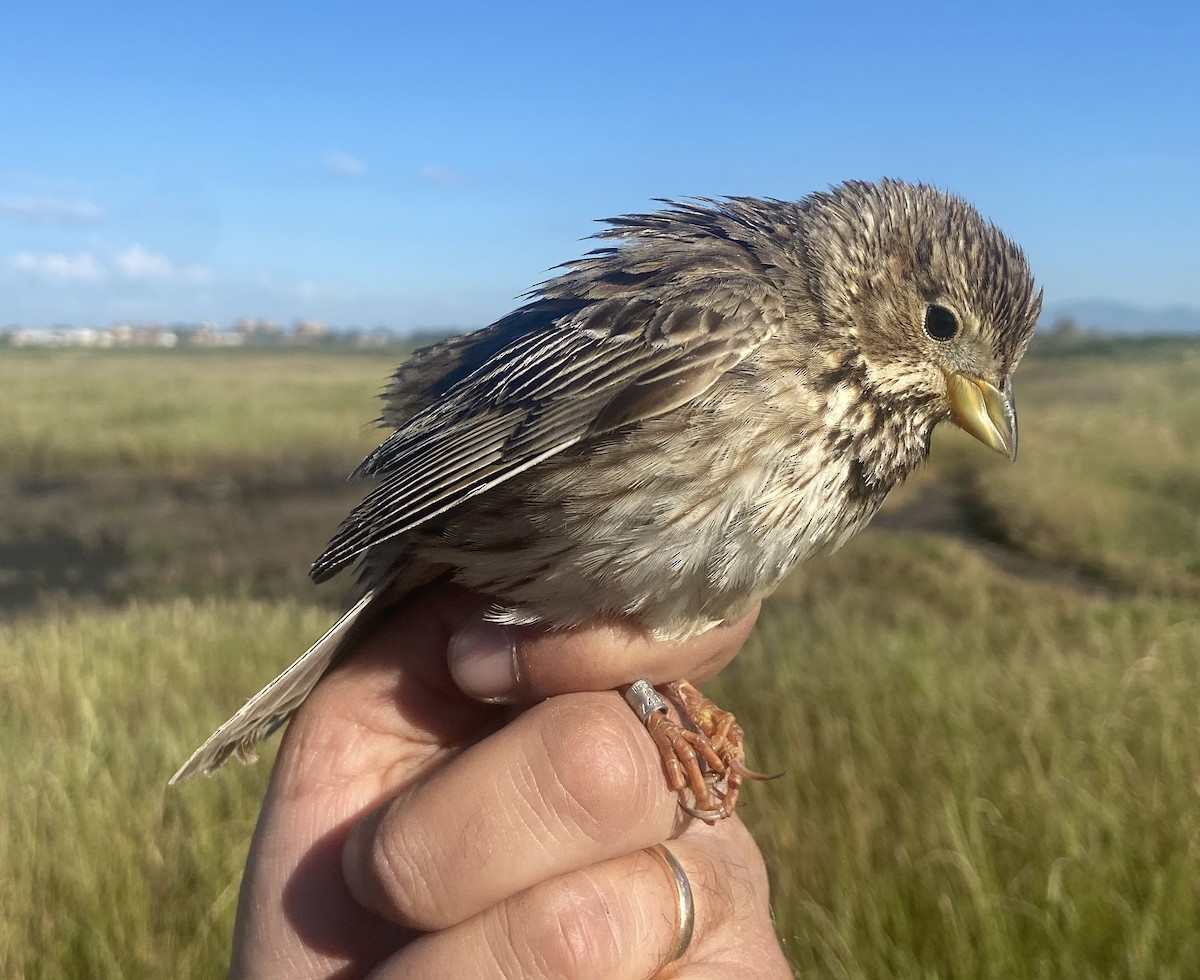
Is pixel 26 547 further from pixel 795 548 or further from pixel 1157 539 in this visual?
pixel 1157 539

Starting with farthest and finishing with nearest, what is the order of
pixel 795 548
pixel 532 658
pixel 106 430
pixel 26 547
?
pixel 106 430, pixel 26 547, pixel 532 658, pixel 795 548

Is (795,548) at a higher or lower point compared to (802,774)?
higher

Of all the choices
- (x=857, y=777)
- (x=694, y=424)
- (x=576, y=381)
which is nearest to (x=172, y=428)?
(x=857, y=777)

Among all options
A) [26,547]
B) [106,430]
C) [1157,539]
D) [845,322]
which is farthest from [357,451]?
[845,322]

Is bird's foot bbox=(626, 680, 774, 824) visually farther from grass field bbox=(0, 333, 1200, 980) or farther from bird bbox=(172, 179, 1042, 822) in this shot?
grass field bbox=(0, 333, 1200, 980)

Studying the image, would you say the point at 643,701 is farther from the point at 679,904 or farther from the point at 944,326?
the point at 944,326

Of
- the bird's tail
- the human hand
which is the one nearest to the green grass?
the bird's tail

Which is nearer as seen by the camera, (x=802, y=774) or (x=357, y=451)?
(x=802, y=774)
